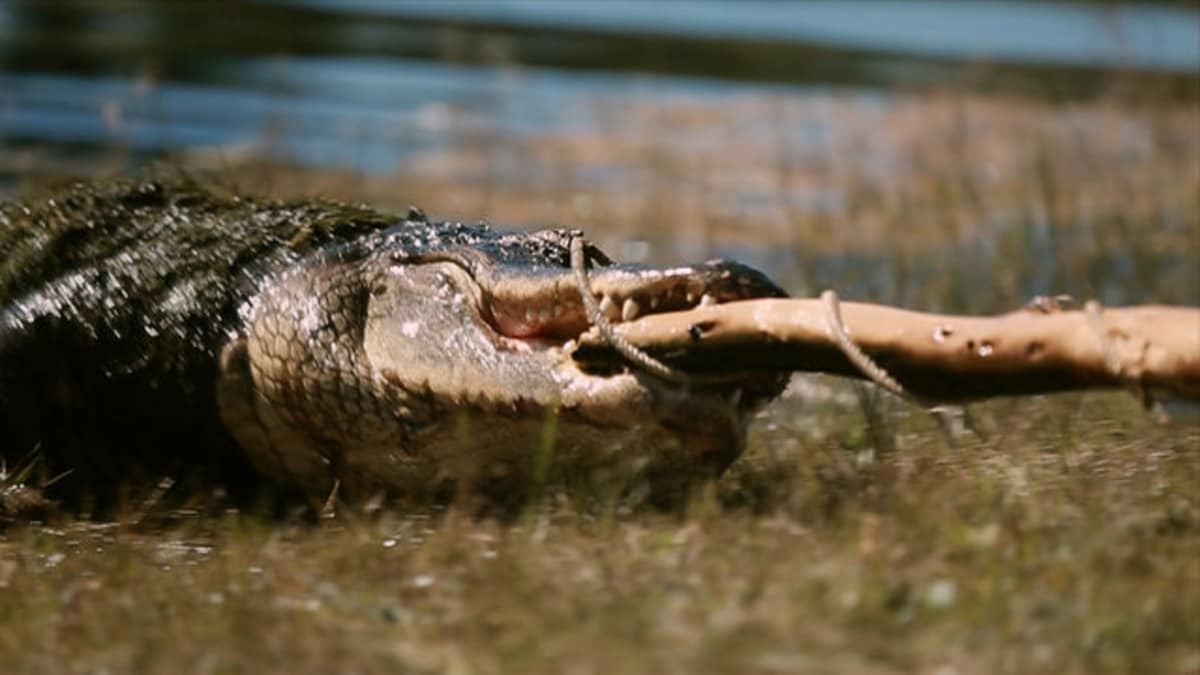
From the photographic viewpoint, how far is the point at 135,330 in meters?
5.77

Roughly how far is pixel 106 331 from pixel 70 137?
7964mm

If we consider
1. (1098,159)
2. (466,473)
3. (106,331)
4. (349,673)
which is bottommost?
(349,673)

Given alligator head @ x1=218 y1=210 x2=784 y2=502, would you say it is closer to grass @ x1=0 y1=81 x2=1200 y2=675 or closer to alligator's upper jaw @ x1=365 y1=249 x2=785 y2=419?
alligator's upper jaw @ x1=365 y1=249 x2=785 y2=419

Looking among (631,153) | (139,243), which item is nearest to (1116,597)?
(139,243)

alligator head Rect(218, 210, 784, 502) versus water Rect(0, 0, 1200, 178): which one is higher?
water Rect(0, 0, 1200, 178)

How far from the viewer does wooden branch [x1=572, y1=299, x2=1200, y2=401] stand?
14.8 ft

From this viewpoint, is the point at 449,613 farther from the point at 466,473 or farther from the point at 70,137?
the point at 70,137

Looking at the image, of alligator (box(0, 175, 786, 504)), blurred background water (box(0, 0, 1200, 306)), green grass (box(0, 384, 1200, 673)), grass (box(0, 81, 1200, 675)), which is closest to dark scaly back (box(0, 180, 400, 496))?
alligator (box(0, 175, 786, 504))

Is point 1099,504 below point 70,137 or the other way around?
below

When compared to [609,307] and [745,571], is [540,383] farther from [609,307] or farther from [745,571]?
[745,571]

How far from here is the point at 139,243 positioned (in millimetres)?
5988

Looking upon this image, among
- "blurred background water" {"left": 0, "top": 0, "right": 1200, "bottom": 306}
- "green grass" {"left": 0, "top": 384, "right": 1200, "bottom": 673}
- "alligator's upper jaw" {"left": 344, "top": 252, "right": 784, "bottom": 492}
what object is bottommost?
"green grass" {"left": 0, "top": 384, "right": 1200, "bottom": 673}

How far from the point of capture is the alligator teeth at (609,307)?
4.96 meters

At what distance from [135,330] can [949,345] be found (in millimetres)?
2124
